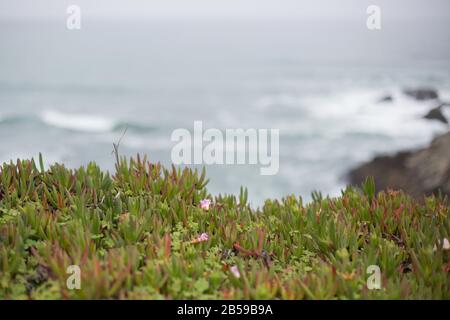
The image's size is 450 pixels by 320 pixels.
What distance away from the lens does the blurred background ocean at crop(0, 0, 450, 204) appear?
66.6 feet

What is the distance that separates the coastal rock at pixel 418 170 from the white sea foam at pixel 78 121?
44.1ft

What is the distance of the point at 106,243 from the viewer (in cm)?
382

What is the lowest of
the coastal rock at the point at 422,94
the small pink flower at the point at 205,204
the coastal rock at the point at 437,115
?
the small pink flower at the point at 205,204

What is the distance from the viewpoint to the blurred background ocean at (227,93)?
2031 centimetres

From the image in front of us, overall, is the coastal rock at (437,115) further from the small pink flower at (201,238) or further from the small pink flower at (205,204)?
the small pink flower at (201,238)

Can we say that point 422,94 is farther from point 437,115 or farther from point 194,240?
point 194,240

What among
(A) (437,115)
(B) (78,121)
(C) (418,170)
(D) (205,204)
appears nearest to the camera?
(D) (205,204)

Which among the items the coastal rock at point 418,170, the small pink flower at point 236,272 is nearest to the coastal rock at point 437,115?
the coastal rock at point 418,170

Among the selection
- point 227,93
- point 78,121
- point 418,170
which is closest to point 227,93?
point 227,93

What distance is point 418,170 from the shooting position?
10359 millimetres

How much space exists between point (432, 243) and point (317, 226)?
0.85 meters

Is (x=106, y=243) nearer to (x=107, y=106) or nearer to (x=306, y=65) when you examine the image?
(x=107, y=106)

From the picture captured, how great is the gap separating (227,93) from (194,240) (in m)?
25.9

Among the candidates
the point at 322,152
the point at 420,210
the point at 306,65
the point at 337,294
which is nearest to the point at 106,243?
the point at 337,294
